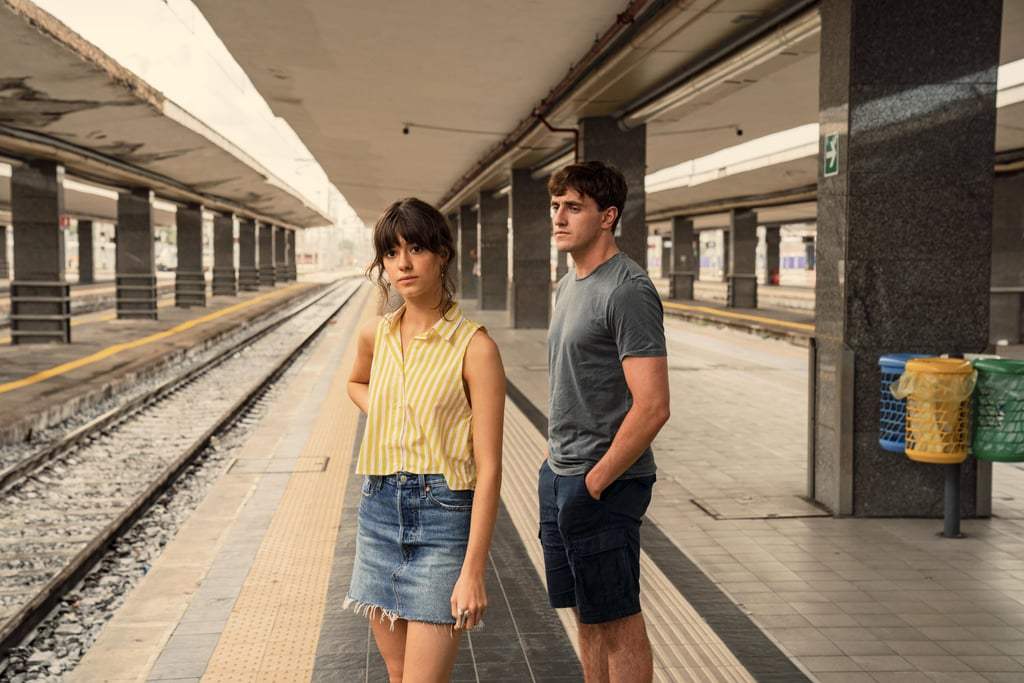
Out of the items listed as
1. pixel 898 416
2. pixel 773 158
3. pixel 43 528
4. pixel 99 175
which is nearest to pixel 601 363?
pixel 898 416

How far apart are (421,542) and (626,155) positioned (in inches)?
541

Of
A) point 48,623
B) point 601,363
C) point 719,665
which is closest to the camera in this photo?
point 601,363

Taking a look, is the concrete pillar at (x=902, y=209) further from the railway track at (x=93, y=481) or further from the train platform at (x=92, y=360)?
the train platform at (x=92, y=360)

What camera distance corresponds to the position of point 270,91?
51.9 feet

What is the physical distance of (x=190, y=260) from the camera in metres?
33.8

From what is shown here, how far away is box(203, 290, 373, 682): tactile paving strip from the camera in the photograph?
4430 millimetres

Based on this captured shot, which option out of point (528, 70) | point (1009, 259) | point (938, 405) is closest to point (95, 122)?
point (528, 70)

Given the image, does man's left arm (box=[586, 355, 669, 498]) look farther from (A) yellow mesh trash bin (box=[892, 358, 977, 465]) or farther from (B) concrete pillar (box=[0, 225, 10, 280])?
(B) concrete pillar (box=[0, 225, 10, 280])

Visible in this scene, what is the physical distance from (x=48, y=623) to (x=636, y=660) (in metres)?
4.01

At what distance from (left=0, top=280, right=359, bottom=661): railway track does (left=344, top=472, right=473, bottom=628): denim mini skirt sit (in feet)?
11.7

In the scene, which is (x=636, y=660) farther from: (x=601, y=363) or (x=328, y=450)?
(x=328, y=450)

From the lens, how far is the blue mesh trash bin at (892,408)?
254 inches

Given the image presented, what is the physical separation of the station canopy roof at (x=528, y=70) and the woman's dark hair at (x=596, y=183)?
5609mm

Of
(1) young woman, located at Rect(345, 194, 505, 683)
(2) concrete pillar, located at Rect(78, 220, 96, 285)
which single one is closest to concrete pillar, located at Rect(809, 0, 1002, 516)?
(1) young woman, located at Rect(345, 194, 505, 683)
